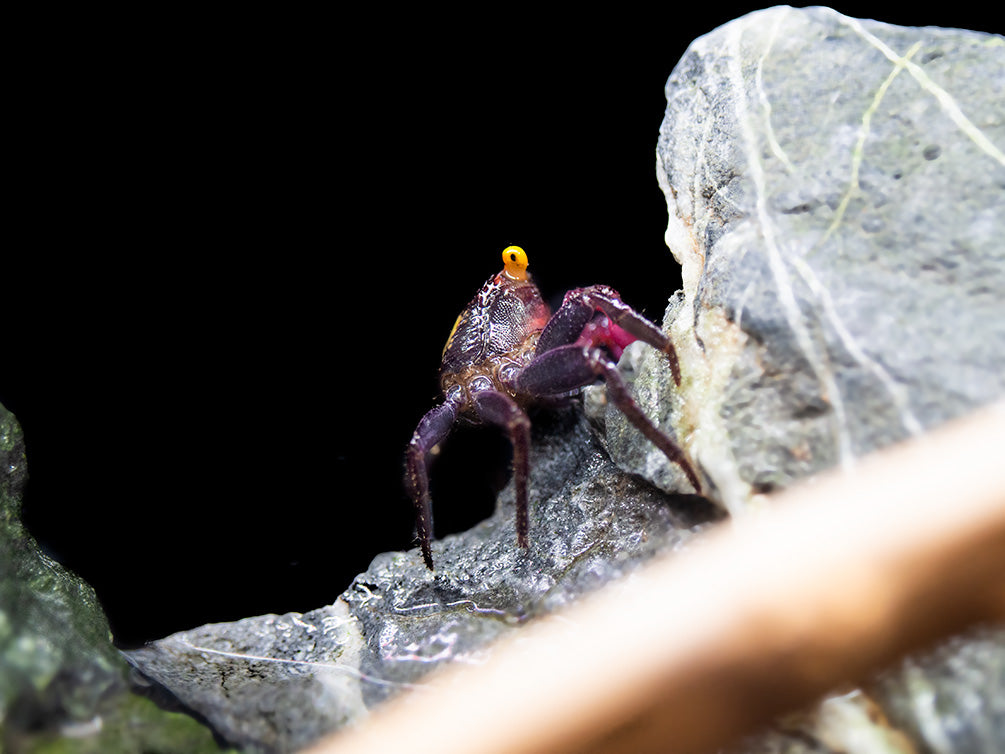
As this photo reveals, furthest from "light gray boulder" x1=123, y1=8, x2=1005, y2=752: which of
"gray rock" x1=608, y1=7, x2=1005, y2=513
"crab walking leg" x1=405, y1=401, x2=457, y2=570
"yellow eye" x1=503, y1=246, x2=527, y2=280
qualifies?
"yellow eye" x1=503, y1=246, x2=527, y2=280

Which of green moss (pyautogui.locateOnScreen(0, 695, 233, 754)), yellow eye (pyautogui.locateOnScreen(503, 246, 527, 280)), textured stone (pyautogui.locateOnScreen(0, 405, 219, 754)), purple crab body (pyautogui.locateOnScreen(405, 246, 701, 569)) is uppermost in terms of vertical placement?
yellow eye (pyautogui.locateOnScreen(503, 246, 527, 280))

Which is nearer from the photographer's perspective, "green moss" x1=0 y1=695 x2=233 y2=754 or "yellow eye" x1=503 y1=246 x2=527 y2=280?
"green moss" x1=0 y1=695 x2=233 y2=754

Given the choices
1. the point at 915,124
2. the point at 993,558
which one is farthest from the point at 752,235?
the point at 993,558

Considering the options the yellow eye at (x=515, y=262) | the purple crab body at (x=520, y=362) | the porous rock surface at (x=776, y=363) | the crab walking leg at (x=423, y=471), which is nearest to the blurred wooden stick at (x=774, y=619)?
the porous rock surface at (x=776, y=363)

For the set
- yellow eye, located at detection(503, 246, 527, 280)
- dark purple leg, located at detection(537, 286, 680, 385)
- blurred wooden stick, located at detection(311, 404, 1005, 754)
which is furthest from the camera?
yellow eye, located at detection(503, 246, 527, 280)

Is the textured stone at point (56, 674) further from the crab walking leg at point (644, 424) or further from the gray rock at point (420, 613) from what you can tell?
the crab walking leg at point (644, 424)

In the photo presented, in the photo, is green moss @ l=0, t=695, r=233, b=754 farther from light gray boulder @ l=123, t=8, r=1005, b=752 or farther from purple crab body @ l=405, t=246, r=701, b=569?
purple crab body @ l=405, t=246, r=701, b=569

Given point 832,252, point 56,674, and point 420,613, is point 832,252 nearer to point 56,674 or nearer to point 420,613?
point 420,613

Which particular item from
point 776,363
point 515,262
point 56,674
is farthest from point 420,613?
point 515,262
